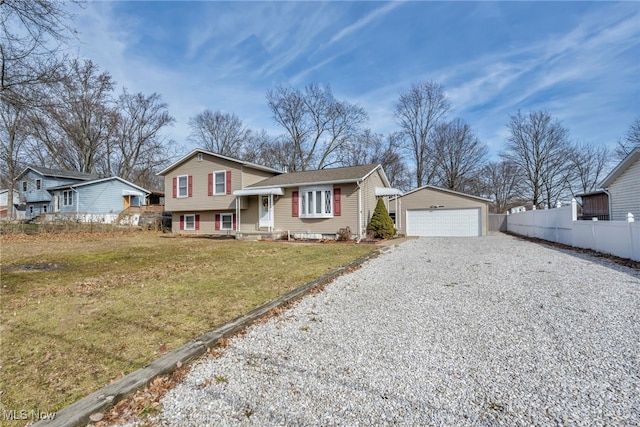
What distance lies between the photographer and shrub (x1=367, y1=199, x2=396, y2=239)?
15.2 meters

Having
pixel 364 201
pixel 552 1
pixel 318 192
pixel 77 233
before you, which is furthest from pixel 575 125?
pixel 77 233

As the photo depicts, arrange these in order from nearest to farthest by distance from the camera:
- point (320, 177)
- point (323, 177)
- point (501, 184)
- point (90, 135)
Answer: point (323, 177) < point (320, 177) < point (90, 135) < point (501, 184)

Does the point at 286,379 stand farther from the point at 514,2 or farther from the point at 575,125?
the point at 575,125

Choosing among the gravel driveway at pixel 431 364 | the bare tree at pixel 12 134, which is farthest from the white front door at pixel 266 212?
the gravel driveway at pixel 431 364

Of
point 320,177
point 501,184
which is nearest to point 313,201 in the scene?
point 320,177

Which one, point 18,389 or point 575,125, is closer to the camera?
point 18,389

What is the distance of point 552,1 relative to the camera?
31.9 feet

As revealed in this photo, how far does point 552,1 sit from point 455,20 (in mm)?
2921

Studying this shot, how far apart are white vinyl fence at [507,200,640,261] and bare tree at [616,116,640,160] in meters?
17.6

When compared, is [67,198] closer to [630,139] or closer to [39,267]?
[39,267]

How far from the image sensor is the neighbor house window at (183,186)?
19.2 metres

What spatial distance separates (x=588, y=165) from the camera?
32.5 meters

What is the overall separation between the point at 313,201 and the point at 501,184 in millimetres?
30612

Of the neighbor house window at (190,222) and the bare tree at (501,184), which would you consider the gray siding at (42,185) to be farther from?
the bare tree at (501,184)
